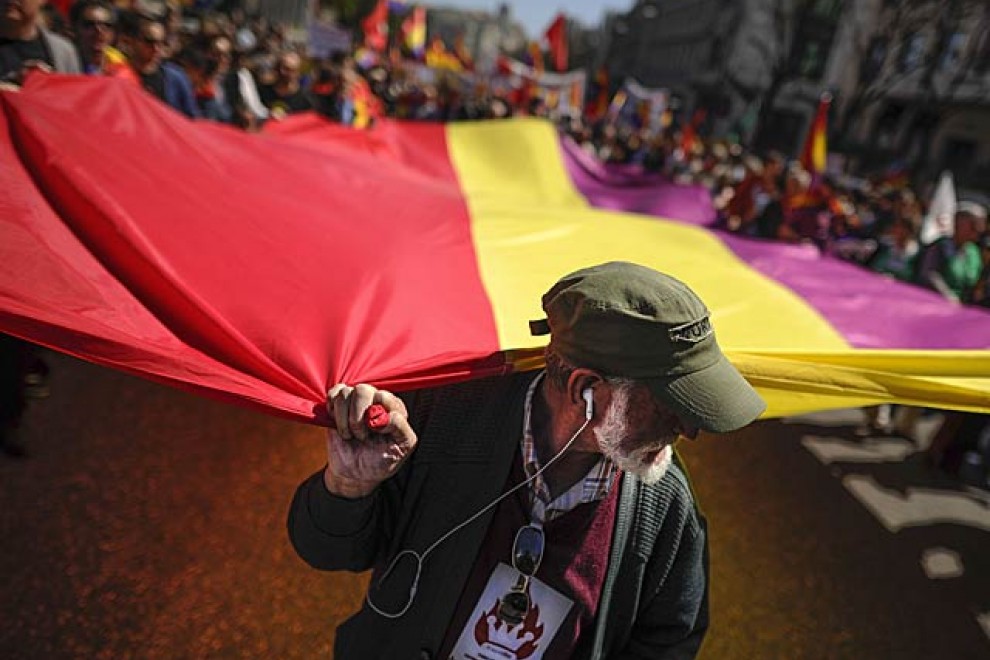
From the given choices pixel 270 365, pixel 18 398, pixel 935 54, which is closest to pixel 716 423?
pixel 270 365

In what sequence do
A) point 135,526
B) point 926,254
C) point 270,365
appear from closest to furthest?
point 270,365 → point 135,526 → point 926,254

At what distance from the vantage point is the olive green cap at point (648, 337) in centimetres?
117

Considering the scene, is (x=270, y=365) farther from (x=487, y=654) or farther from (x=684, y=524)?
(x=684, y=524)

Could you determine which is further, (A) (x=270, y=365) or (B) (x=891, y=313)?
(B) (x=891, y=313)

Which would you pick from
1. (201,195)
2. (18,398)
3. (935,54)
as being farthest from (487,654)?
(935,54)

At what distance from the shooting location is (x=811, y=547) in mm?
3512

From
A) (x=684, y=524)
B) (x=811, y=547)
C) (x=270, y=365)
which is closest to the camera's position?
(x=684, y=524)

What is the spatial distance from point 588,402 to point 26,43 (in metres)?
3.24

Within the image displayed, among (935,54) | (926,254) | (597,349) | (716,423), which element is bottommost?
(926,254)

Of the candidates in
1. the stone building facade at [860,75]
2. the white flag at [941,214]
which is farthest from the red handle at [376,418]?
the stone building facade at [860,75]

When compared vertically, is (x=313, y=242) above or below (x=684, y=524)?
above

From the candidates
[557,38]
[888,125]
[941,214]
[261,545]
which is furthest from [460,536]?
[888,125]

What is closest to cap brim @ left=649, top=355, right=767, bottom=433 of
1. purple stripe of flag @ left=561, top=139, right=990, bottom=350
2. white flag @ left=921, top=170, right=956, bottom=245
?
purple stripe of flag @ left=561, top=139, right=990, bottom=350

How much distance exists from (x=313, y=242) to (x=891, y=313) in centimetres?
241
